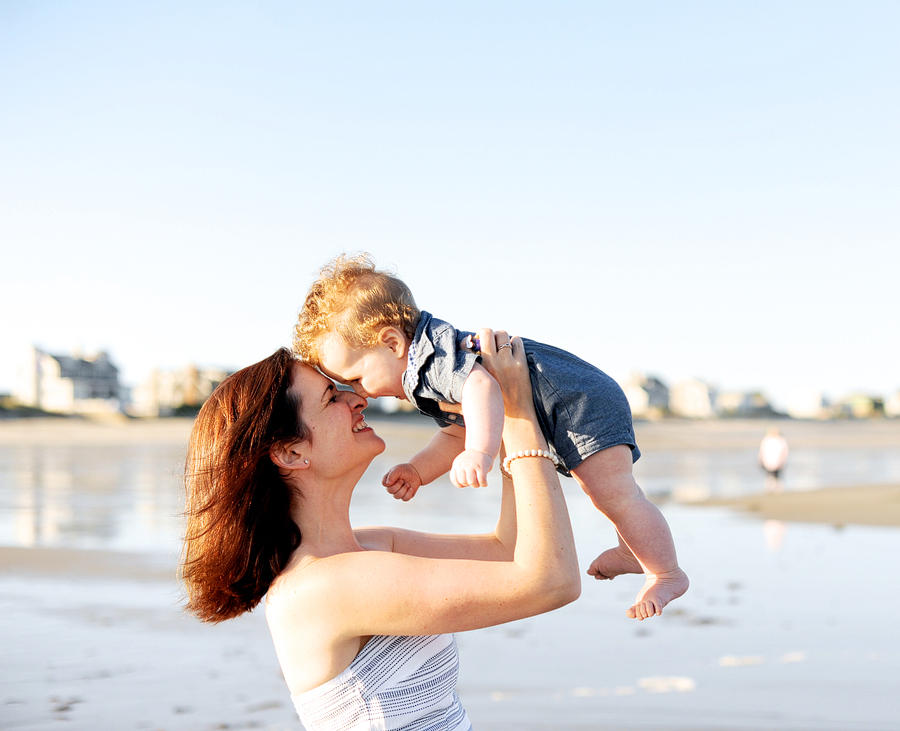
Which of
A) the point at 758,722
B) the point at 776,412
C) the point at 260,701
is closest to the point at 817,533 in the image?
the point at 758,722

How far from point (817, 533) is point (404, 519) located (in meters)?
5.22

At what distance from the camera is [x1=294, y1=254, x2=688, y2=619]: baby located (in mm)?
2248

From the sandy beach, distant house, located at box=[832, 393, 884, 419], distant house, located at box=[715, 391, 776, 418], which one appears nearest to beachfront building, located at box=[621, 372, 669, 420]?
distant house, located at box=[715, 391, 776, 418]

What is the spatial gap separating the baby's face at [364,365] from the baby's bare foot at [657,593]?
887 mm

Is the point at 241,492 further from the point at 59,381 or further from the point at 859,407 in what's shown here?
the point at 859,407

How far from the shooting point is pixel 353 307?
2389 mm

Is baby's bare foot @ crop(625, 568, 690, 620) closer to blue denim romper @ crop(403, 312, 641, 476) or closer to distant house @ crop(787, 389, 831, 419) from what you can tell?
blue denim romper @ crop(403, 312, 641, 476)


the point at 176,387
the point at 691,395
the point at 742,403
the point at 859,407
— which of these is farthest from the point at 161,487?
the point at 859,407

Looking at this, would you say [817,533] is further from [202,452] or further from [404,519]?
[202,452]

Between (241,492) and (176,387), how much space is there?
53.1 m

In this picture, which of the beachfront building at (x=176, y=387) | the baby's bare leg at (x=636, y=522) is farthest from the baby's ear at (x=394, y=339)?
the beachfront building at (x=176, y=387)

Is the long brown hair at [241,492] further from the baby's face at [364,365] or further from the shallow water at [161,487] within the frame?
the shallow water at [161,487]

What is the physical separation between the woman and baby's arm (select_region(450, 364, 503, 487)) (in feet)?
0.13

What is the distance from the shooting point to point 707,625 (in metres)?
5.86
